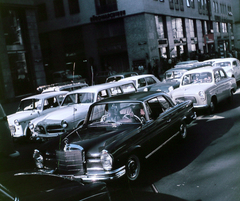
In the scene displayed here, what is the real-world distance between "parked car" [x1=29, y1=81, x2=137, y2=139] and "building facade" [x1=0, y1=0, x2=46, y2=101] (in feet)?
47.3

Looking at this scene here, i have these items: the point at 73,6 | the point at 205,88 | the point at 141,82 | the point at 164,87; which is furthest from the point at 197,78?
the point at 73,6

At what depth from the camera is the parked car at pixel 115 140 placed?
15.3 ft

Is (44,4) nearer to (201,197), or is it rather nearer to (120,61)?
(120,61)

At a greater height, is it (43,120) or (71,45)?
(71,45)

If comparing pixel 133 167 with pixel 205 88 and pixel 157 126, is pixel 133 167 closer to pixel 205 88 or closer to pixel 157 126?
pixel 157 126

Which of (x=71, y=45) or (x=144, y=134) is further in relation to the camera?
(x=71, y=45)

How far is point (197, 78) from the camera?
10828 millimetres

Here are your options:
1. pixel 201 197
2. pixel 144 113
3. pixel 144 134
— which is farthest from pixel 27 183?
pixel 144 113

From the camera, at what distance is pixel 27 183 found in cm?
299

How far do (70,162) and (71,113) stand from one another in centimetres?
389

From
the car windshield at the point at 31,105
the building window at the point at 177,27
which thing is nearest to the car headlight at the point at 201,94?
the car windshield at the point at 31,105

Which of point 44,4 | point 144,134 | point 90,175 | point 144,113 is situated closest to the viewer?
point 90,175

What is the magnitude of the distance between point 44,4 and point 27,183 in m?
37.4

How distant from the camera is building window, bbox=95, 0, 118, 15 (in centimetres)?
3257
